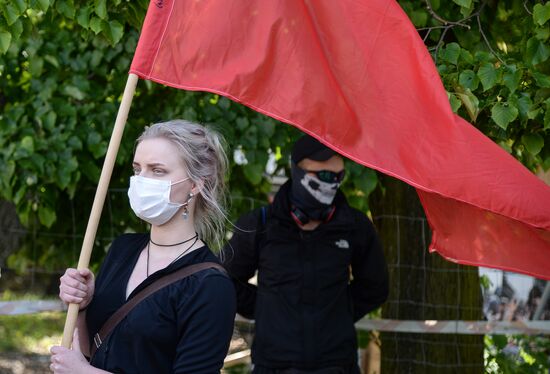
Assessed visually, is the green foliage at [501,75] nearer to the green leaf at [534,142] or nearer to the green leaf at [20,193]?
the green leaf at [534,142]

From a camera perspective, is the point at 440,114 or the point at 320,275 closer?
the point at 440,114

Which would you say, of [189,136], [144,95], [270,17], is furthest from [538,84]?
[144,95]

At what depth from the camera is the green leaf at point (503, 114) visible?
4.40 meters

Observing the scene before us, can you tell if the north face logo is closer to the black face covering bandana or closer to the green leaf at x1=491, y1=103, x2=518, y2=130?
the black face covering bandana

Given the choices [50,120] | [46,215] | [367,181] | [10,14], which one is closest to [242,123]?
[367,181]

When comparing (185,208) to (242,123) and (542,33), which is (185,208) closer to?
(542,33)

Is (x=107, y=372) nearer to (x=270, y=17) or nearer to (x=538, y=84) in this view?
(x=270, y=17)

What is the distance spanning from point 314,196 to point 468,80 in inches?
38.3

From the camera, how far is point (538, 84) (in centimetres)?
447

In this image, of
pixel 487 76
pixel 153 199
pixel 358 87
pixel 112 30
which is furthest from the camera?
pixel 112 30

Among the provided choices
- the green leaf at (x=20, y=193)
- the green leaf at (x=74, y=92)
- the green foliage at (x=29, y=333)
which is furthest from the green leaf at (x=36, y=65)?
the green foliage at (x=29, y=333)

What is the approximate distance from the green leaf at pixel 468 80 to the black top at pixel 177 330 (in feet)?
5.85

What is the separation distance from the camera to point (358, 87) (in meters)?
3.96

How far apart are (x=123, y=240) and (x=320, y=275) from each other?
1534 millimetres
